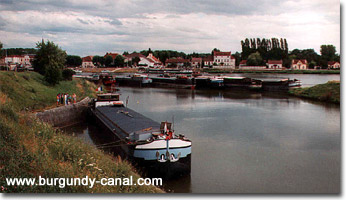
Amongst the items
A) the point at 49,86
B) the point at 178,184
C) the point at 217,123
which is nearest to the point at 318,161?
the point at 178,184

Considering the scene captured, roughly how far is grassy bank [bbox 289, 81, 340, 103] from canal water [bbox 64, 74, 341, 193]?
5.05 meters

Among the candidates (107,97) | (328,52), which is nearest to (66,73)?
(107,97)

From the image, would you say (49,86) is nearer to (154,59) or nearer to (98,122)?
(98,122)

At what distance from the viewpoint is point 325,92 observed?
89.3 ft

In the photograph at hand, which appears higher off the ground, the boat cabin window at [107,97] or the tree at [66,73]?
the tree at [66,73]

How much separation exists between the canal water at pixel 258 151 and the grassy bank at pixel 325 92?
5.05m

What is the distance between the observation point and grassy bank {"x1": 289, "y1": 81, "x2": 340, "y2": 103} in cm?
2552

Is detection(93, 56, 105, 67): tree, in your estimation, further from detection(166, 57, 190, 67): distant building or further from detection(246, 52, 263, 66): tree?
detection(166, 57, 190, 67): distant building

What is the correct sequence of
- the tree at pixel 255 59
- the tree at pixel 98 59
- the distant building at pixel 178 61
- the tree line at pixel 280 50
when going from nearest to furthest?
1. the tree line at pixel 280 50
2. the tree at pixel 255 59
3. the tree at pixel 98 59
4. the distant building at pixel 178 61

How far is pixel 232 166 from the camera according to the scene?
1092 cm

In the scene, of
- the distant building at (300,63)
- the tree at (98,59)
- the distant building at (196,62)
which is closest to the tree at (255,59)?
the distant building at (300,63)

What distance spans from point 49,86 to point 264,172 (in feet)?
54.0

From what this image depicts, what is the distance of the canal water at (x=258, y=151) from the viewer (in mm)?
9578

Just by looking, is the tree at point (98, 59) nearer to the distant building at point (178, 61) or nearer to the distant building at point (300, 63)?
the distant building at point (178, 61)
